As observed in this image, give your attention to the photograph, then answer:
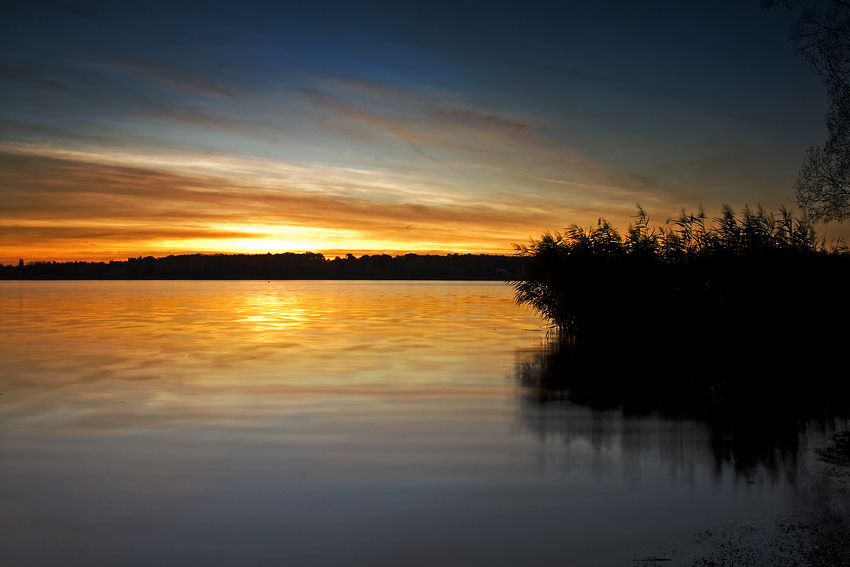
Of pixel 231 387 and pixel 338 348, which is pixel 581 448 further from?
pixel 338 348

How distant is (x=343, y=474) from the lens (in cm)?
638

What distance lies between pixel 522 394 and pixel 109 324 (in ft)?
70.2

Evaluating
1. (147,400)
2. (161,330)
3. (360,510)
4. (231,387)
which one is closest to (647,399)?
(360,510)

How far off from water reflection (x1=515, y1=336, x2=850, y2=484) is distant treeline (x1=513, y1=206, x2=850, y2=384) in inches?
35.8

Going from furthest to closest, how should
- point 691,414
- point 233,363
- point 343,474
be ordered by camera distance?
point 233,363 → point 691,414 → point 343,474

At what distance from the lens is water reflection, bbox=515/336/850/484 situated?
7.01m

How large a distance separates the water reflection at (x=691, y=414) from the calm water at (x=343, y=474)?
0.23ft

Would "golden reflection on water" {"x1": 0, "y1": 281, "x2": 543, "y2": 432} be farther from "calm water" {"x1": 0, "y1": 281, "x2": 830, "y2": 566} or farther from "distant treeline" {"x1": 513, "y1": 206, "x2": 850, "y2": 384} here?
"distant treeline" {"x1": 513, "y1": 206, "x2": 850, "y2": 384}

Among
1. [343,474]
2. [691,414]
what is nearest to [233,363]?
[343,474]

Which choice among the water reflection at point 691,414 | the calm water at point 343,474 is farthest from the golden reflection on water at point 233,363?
the water reflection at point 691,414

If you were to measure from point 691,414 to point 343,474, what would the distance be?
586cm

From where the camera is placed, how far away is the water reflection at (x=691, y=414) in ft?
23.0

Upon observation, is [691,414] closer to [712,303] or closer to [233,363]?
[712,303]

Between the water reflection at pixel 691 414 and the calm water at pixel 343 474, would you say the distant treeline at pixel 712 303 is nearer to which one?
the water reflection at pixel 691 414
